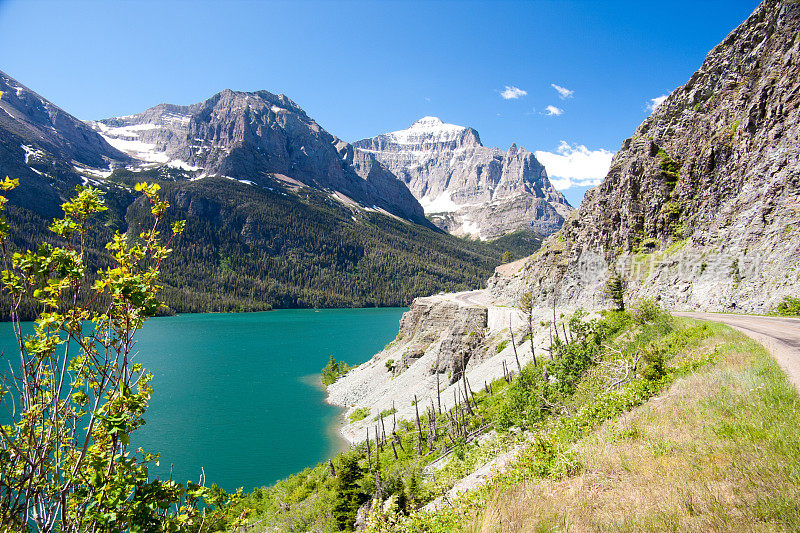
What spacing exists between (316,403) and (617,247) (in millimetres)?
49733

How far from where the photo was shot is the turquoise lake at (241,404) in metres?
44.1

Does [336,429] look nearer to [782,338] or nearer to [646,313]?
[646,313]

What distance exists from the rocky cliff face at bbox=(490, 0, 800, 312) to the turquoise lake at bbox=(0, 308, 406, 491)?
131 feet

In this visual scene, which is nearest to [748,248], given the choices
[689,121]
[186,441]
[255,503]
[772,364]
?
[689,121]

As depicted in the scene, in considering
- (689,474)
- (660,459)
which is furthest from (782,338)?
(689,474)

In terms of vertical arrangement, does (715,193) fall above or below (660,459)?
above

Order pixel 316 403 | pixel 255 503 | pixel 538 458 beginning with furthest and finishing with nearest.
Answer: pixel 316 403 < pixel 255 503 < pixel 538 458

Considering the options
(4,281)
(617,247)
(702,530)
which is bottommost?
(702,530)

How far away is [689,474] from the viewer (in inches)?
261

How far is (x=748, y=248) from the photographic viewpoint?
99.5 feet

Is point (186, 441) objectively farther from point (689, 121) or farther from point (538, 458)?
point (689, 121)

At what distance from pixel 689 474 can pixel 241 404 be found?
68.1 metres

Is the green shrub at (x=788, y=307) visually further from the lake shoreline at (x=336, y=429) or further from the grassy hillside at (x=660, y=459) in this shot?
the lake shoreline at (x=336, y=429)

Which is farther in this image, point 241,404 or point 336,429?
point 241,404
